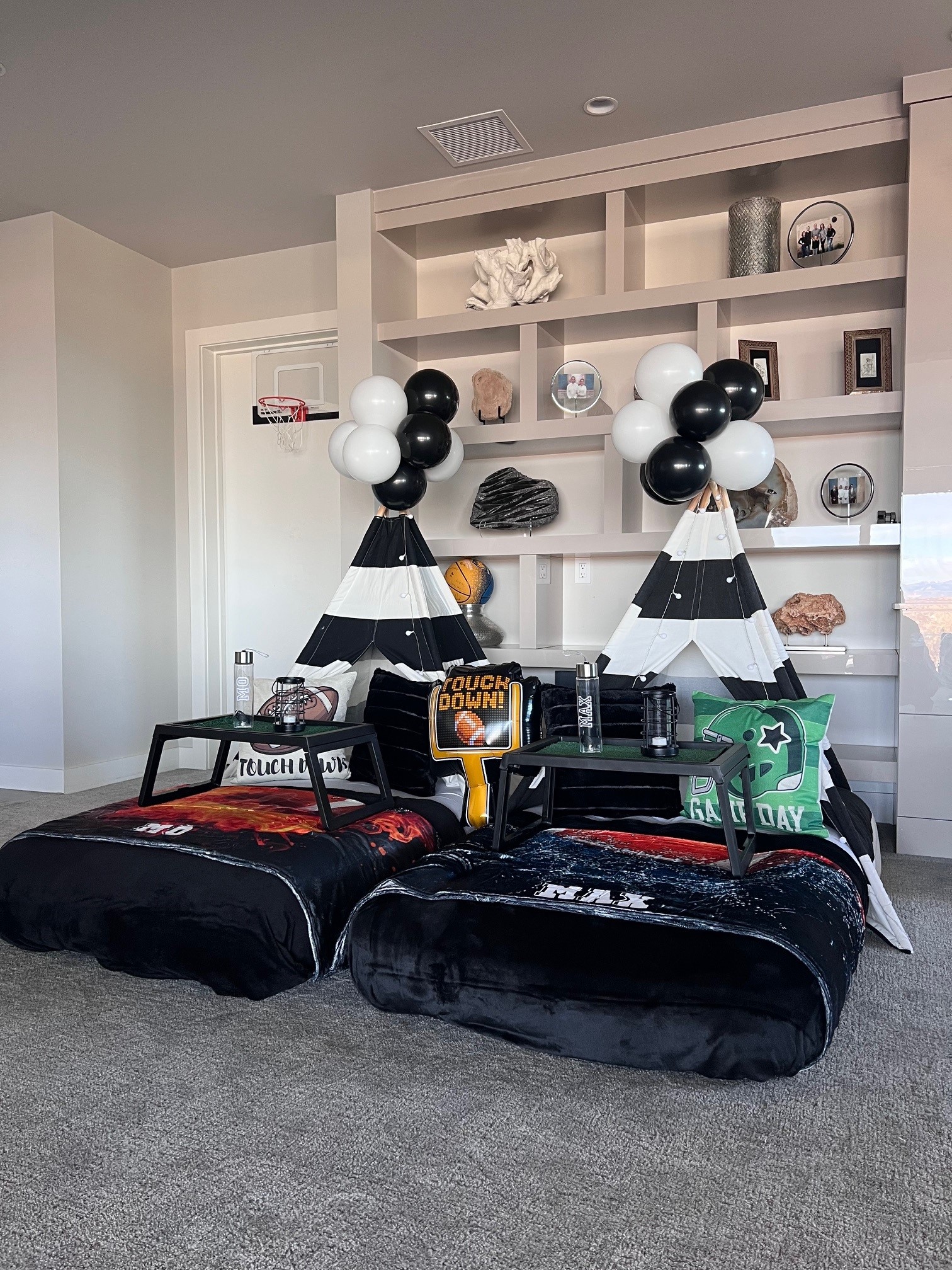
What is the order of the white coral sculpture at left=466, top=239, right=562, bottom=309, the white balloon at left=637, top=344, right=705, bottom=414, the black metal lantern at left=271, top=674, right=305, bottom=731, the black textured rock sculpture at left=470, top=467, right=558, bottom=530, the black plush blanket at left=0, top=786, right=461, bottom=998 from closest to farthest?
the black plush blanket at left=0, top=786, right=461, bottom=998
the black metal lantern at left=271, top=674, right=305, bottom=731
the white balloon at left=637, top=344, right=705, bottom=414
the white coral sculpture at left=466, top=239, right=562, bottom=309
the black textured rock sculpture at left=470, top=467, right=558, bottom=530

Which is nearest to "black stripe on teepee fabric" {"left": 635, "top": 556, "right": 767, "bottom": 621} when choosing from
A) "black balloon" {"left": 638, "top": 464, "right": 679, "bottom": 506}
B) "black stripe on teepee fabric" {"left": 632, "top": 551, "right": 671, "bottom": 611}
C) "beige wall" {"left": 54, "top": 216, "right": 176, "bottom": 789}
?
"black stripe on teepee fabric" {"left": 632, "top": 551, "right": 671, "bottom": 611}

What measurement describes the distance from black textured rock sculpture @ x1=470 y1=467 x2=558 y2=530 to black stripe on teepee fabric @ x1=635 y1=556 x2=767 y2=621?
0.83 metres

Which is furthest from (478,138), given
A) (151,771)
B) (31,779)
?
(31,779)

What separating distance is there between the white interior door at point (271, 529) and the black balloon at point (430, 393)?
49.0 inches

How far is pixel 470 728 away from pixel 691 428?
1327 mm

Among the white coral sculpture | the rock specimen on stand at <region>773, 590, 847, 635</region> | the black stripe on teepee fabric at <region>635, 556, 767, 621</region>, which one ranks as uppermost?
the white coral sculpture

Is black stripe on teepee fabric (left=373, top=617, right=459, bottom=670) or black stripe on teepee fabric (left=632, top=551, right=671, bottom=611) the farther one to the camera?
black stripe on teepee fabric (left=373, top=617, right=459, bottom=670)

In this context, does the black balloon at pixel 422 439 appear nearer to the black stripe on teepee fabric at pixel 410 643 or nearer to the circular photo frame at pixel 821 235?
the black stripe on teepee fabric at pixel 410 643

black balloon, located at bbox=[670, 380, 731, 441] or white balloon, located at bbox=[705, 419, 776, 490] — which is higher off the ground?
black balloon, located at bbox=[670, 380, 731, 441]

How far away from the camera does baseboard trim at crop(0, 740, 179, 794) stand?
15.5 feet

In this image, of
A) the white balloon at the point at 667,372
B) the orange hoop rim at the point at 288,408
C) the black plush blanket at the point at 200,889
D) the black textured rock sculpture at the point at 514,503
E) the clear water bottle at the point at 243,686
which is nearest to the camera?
the black plush blanket at the point at 200,889

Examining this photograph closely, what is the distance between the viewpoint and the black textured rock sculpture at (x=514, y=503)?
4332mm

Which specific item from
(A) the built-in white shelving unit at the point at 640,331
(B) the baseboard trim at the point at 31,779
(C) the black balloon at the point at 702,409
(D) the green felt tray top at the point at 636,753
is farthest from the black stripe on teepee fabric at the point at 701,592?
(B) the baseboard trim at the point at 31,779

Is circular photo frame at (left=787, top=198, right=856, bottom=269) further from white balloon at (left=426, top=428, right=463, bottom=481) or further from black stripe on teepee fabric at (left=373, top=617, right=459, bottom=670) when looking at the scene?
black stripe on teepee fabric at (left=373, top=617, right=459, bottom=670)
